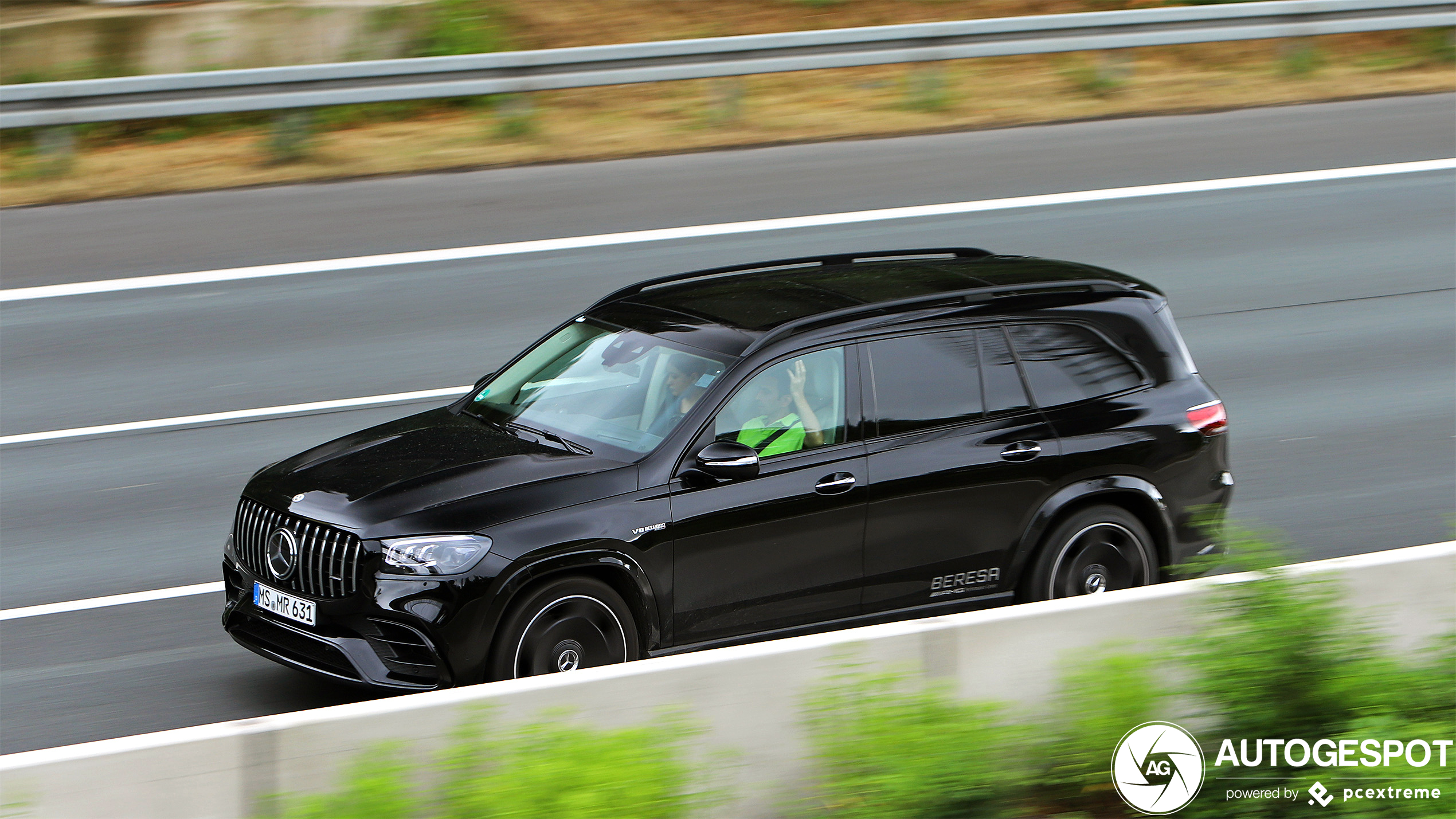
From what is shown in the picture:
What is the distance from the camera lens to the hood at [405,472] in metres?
6.12

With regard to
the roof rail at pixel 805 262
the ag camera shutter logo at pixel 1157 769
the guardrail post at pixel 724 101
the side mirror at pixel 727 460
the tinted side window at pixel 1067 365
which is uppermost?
the guardrail post at pixel 724 101

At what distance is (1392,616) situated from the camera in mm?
5582

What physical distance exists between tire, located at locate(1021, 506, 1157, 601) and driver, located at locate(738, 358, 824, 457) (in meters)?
1.32

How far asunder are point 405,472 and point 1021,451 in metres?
2.78

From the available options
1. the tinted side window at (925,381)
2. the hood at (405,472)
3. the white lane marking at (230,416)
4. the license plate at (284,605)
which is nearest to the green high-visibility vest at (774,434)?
the tinted side window at (925,381)

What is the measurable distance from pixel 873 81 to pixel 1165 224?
14.6 ft

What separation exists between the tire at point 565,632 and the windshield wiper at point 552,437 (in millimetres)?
630

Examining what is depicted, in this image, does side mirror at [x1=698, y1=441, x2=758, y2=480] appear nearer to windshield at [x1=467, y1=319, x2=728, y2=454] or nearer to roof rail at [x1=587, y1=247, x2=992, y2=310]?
windshield at [x1=467, y1=319, x2=728, y2=454]

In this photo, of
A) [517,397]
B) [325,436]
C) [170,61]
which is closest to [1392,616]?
[517,397]

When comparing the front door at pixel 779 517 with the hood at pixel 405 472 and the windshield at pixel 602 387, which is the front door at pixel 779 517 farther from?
the hood at pixel 405 472

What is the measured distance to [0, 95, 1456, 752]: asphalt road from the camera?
26.4 feet

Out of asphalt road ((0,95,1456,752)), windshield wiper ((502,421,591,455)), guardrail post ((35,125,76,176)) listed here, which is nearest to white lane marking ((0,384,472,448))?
asphalt road ((0,95,1456,752))

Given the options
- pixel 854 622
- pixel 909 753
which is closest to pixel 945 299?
pixel 854 622

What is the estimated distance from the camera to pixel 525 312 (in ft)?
39.0
